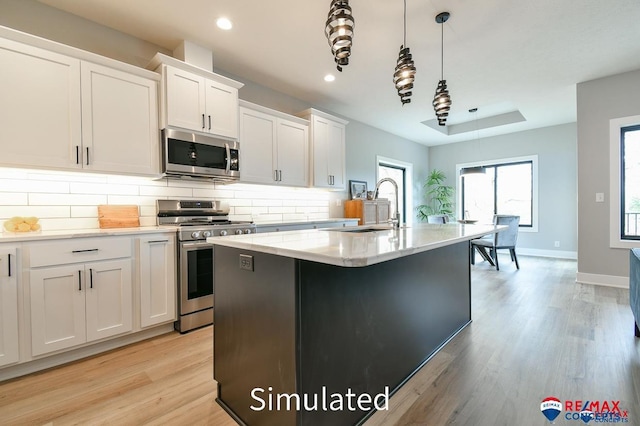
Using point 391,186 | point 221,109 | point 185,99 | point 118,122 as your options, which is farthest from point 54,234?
point 391,186

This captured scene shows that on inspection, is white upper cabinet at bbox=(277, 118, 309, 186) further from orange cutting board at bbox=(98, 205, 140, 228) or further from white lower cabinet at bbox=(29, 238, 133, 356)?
white lower cabinet at bbox=(29, 238, 133, 356)

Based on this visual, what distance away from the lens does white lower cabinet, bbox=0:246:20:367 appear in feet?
5.91

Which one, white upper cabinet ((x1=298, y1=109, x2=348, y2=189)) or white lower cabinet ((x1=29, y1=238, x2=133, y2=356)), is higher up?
white upper cabinet ((x1=298, y1=109, x2=348, y2=189))

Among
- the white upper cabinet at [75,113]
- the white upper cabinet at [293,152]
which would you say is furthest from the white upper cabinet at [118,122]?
the white upper cabinet at [293,152]

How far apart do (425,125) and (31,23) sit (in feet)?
19.0

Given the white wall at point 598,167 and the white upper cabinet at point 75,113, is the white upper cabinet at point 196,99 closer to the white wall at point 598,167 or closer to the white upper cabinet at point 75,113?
the white upper cabinet at point 75,113

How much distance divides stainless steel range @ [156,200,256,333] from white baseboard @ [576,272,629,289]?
449 cm

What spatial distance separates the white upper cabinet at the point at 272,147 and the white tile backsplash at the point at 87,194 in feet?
1.07

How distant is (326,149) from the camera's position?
→ 445cm

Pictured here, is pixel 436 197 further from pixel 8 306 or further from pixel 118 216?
pixel 8 306

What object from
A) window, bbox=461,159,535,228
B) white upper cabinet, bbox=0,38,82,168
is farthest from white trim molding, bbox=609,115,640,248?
white upper cabinet, bbox=0,38,82,168

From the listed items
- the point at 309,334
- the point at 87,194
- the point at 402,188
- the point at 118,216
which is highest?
the point at 402,188

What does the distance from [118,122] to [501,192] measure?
7348 mm

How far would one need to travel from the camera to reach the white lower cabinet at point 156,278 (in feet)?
7.79
